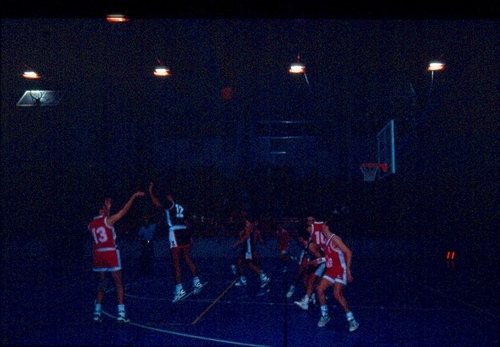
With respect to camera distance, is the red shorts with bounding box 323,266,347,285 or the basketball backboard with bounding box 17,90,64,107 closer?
the red shorts with bounding box 323,266,347,285

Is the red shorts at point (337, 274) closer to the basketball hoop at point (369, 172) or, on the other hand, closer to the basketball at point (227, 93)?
the basketball hoop at point (369, 172)

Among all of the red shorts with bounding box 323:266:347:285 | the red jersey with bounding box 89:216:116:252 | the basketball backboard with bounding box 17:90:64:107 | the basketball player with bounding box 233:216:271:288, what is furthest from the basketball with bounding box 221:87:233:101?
the red shorts with bounding box 323:266:347:285

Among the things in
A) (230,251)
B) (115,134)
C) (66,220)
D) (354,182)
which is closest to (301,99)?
(354,182)

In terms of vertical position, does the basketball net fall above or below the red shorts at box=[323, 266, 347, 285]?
above

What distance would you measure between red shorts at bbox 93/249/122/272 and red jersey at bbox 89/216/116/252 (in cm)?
7

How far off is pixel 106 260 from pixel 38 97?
15573mm

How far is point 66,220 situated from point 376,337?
1645 cm

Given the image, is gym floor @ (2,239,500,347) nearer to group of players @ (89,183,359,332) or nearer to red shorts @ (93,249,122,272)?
group of players @ (89,183,359,332)

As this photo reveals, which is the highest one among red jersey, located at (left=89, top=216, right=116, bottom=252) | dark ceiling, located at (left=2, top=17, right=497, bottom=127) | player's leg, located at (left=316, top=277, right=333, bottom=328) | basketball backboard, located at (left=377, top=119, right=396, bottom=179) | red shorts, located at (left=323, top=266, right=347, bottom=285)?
dark ceiling, located at (left=2, top=17, right=497, bottom=127)

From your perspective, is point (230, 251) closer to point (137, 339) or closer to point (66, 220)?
point (66, 220)

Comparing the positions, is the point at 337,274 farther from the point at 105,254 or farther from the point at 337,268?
the point at 105,254

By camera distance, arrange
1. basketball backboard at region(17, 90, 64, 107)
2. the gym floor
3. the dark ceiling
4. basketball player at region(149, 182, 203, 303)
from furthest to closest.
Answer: basketball backboard at region(17, 90, 64, 107), the dark ceiling, basketball player at region(149, 182, 203, 303), the gym floor

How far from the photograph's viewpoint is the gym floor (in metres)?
7.22

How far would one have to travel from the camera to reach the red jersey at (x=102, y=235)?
26.0 feet
